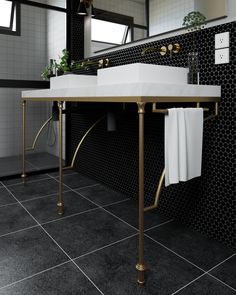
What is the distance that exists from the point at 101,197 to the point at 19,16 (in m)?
2.26

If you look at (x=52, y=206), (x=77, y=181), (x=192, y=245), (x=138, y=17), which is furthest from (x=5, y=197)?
(x=138, y=17)

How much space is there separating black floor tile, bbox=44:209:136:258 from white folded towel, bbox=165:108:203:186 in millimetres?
548

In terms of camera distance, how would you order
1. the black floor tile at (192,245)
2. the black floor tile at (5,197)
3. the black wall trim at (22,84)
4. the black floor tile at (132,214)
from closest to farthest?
the black floor tile at (192,245) → the black floor tile at (132,214) → the black floor tile at (5,197) → the black wall trim at (22,84)

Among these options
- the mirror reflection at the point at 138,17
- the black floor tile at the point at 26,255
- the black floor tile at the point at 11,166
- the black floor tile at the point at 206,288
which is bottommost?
the black floor tile at the point at 206,288

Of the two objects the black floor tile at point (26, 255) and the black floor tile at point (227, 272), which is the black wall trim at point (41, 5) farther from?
the black floor tile at point (227, 272)

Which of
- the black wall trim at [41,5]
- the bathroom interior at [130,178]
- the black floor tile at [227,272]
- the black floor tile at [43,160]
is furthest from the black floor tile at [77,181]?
the black wall trim at [41,5]

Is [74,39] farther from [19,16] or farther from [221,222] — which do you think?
[221,222]

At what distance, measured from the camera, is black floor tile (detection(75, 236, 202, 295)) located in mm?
1204

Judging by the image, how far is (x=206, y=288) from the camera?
3.94ft

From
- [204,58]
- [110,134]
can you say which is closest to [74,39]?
[110,134]

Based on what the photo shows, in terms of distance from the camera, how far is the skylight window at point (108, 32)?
2.32 metres

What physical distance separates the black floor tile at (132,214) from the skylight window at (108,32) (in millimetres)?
1317

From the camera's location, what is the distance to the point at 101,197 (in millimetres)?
2293

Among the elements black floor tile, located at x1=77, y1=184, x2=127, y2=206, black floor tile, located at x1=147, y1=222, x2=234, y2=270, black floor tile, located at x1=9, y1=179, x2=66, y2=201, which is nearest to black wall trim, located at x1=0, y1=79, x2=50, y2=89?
black floor tile, located at x1=9, y1=179, x2=66, y2=201
